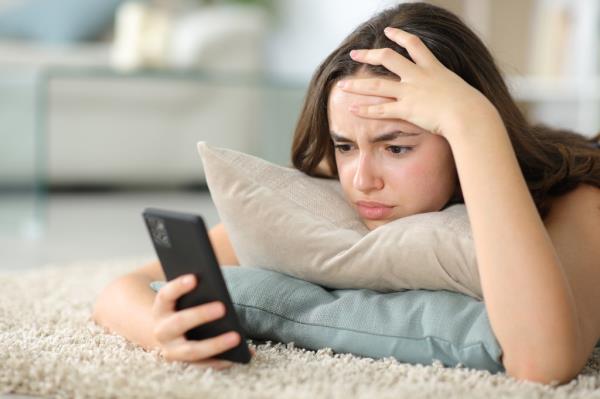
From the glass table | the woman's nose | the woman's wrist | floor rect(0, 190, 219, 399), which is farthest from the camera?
the glass table

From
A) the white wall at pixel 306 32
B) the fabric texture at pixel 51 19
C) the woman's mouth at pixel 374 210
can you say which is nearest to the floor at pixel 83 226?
the fabric texture at pixel 51 19

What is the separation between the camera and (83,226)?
10.9 feet

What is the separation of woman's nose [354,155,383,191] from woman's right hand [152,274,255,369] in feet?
0.91

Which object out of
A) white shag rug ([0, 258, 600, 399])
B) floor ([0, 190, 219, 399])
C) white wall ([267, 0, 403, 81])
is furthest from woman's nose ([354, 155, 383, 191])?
white wall ([267, 0, 403, 81])

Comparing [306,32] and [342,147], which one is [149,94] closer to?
[306,32]

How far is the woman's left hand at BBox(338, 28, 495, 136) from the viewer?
3.58 feet

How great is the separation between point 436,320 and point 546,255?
0.16 metres

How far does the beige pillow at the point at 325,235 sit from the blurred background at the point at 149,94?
1636 millimetres

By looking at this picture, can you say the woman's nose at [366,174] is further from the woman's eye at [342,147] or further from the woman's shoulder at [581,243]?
the woman's shoulder at [581,243]

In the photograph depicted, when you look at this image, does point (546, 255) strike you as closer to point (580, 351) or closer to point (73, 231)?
point (580, 351)

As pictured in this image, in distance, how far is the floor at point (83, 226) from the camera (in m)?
2.62

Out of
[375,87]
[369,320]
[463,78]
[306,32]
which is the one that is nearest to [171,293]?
[369,320]

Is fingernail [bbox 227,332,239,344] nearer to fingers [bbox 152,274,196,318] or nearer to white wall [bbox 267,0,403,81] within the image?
fingers [bbox 152,274,196,318]

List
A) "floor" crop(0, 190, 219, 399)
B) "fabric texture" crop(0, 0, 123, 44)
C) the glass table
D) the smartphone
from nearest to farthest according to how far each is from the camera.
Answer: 1. the smartphone
2. "floor" crop(0, 190, 219, 399)
3. the glass table
4. "fabric texture" crop(0, 0, 123, 44)
